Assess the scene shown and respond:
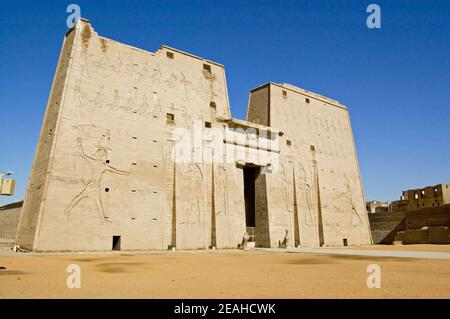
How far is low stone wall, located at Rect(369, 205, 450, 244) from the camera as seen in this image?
3027 cm

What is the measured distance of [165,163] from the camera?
71.1 feet

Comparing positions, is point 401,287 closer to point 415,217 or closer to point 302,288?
point 302,288

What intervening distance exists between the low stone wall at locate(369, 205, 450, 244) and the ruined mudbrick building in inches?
202

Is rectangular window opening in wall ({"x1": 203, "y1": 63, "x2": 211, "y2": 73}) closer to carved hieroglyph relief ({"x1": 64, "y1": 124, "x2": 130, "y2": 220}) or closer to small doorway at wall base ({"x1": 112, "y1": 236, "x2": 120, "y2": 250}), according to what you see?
carved hieroglyph relief ({"x1": 64, "y1": 124, "x2": 130, "y2": 220})

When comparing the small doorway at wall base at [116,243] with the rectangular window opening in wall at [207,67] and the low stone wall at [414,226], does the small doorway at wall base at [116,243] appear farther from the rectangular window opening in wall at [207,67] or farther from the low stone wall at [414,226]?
the low stone wall at [414,226]

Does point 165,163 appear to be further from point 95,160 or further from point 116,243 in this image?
point 116,243

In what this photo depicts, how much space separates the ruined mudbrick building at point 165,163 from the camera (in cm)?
1812

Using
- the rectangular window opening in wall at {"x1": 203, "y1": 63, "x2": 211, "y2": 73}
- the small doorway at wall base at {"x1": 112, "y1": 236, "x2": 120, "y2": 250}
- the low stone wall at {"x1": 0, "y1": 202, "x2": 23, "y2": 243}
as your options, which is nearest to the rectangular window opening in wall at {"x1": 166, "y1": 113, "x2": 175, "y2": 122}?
the rectangular window opening in wall at {"x1": 203, "y1": 63, "x2": 211, "y2": 73}

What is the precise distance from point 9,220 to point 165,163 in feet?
64.1

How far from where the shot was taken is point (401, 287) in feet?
21.4

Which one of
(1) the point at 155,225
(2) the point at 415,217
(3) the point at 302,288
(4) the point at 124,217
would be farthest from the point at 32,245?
(2) the point at 415,217

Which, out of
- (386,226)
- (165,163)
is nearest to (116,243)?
(165,163)
